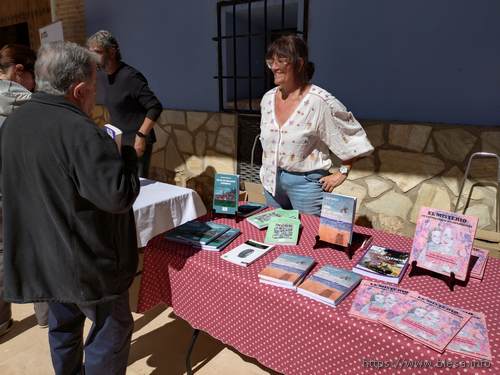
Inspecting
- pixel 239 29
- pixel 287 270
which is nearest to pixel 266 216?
pixel 287 270

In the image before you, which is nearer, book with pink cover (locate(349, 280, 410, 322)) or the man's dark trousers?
book with pink cover (locate(349, 280, 410, 322))

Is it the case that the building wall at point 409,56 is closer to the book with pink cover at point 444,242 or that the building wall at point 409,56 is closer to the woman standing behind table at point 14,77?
the book with pink cover at point 444,242

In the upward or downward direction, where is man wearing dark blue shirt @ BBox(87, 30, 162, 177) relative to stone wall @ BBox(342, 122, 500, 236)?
upward

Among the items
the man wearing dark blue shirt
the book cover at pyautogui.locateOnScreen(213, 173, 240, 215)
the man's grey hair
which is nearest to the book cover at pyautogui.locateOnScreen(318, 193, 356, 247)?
the book cover at pyautogui.locateOnScreen(213, 173, 240, 215)

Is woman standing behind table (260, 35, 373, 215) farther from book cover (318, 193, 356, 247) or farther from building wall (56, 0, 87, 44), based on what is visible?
building wall (56, 0, 87, 44)

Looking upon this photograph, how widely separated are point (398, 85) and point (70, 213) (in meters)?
2.84

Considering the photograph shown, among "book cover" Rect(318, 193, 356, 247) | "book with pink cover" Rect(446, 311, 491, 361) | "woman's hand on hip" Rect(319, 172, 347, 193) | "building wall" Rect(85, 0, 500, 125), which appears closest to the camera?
"book with pink cover" Rect(446, 311, 491, 361)

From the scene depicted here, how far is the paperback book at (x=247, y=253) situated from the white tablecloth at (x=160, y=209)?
0.87 meters

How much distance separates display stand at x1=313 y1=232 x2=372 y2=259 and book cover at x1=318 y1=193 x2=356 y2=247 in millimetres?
33

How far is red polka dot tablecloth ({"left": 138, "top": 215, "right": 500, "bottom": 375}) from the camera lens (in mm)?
1087

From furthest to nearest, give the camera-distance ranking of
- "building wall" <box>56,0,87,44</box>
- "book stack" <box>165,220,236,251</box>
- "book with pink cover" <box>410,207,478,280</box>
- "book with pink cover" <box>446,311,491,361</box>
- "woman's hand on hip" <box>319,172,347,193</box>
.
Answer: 1. "building wall" <box>56,0,87,44</box>
2. "woman's hand on hip" <box>319,172,347,193</box>
3. "book stack" <box>165,220,236,251</box>
4. "book with pink cover" <box>410,207,478,280</box>
5. "book with pink cover" <box>446,311,491,361</box>

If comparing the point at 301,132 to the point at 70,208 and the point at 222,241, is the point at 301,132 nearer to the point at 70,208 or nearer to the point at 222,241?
the point at 222,241

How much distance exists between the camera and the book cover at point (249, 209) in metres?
2.05

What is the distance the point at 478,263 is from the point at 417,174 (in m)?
1.82
